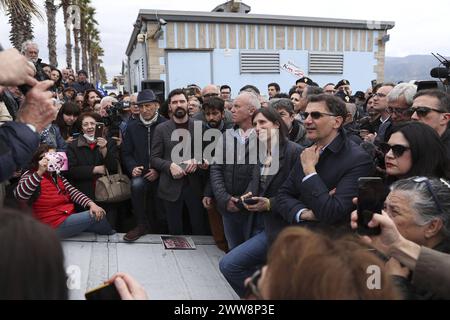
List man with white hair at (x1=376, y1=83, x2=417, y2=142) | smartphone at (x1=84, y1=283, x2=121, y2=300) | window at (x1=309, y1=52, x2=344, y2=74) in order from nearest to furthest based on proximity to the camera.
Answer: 1. smartphone at (x1=84, y1=283, x2=121, y2=300)
2. man with white hair at (x1=376, y1=83, x2=417, y2=142)
3. window at (x1=309, y1=52, x2=344, y2=74)

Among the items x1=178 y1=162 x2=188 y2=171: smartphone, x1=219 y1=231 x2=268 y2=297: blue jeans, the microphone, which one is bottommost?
x1=219 y1=231 x2=268 y2=297: blue jeans

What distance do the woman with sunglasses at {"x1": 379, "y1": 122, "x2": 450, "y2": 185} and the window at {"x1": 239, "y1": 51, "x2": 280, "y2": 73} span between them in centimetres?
1171

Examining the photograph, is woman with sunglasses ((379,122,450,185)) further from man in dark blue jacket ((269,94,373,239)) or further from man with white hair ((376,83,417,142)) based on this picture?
man with white hair ((376,83,417,142))

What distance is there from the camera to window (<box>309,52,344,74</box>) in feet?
47.9

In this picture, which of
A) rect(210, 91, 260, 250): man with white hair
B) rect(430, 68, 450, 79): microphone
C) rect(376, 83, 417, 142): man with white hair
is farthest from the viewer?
rect(430, 68, 450, 79): microphone

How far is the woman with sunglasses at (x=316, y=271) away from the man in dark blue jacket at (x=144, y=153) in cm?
386

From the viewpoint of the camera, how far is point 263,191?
3.58 meters

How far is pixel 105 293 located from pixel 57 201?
3157mm

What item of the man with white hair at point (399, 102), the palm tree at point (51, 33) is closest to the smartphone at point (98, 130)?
the man with white hair at point (399, 102)

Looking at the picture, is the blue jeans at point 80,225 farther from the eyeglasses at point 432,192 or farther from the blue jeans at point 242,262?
the eyeglasses at point 432,192

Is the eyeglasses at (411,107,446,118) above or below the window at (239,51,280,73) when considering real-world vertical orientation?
below

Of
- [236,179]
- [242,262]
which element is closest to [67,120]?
[236,179]

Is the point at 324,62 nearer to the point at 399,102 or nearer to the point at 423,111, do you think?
the point at 399,102

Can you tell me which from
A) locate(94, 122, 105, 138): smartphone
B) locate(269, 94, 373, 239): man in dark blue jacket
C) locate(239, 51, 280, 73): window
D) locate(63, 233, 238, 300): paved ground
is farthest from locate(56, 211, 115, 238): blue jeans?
locate(239, 51, 280, 73): window
